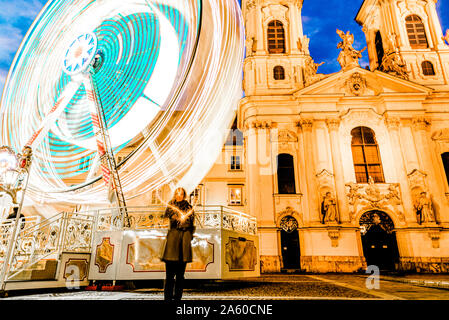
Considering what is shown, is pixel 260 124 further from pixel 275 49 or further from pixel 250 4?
pixel 250 4

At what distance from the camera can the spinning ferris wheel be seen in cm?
952

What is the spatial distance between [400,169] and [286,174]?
7774 millimetres

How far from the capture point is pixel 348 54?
24281mm

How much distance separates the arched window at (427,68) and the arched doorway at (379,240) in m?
13.5

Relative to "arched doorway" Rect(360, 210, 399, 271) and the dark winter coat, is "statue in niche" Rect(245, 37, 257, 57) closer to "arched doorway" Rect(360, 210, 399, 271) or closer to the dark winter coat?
"arched doorway" Rect(360, 210, 399, 271)

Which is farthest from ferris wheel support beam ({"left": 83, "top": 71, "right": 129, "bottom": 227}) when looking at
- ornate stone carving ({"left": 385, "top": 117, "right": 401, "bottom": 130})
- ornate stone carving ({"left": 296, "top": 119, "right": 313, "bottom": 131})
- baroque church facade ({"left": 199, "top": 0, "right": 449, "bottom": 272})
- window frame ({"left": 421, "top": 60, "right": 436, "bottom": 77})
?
window frame ({"left": 421, "top": 60, "right": 436, "bottom": 77})

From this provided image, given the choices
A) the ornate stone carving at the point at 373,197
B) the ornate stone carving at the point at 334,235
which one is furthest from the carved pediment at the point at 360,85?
the ornate stone carving at the point at 334,235

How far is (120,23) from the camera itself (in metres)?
11.9

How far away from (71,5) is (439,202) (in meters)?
23.9

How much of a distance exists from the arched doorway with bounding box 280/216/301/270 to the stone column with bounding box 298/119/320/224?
51.5 inches

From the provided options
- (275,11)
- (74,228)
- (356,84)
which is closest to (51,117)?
(74,228)

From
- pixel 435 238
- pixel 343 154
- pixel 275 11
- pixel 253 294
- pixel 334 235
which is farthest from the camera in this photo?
pixel 275 11
